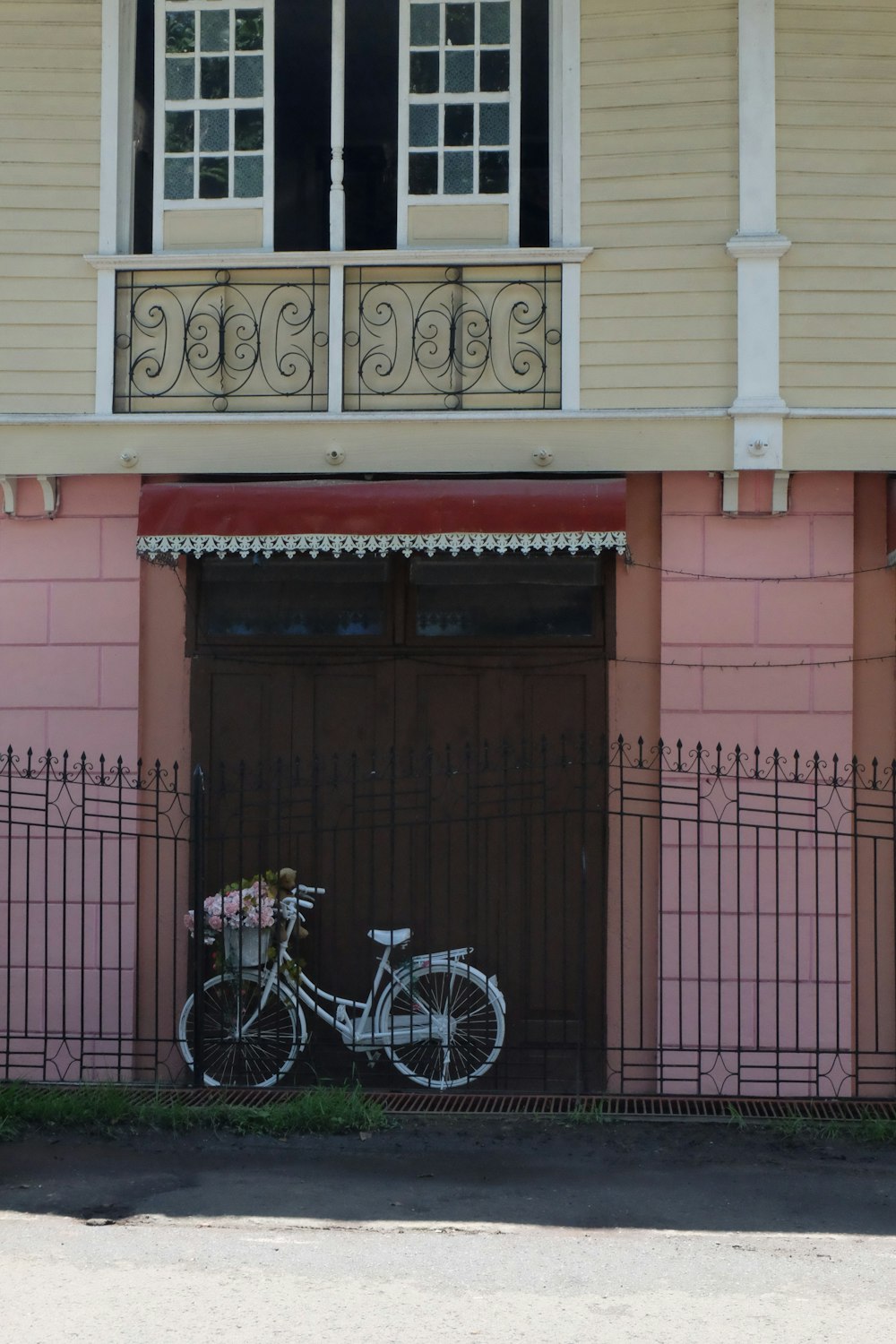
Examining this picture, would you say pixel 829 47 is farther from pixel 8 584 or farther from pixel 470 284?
pixel 8 584

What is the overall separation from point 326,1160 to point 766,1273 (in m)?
2.46

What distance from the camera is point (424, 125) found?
32.4 ft

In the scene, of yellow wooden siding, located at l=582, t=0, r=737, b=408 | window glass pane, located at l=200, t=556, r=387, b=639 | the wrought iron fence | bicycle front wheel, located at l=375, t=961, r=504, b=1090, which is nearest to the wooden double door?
the wrought iron fence

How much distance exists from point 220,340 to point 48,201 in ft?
4.59

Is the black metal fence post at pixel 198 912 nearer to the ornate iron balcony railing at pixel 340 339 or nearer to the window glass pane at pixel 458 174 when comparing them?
the ornate iron balcony railing at pixel 340 339

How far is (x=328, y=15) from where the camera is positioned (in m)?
10.0

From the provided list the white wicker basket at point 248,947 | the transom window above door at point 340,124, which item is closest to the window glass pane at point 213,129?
the transom window above door at point 340,124

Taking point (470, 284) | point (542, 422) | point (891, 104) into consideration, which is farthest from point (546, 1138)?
point (891, 104)

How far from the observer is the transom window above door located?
32.2 feet

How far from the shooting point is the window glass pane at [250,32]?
1002 centimetres

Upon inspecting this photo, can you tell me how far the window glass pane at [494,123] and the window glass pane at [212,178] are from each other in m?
1.65

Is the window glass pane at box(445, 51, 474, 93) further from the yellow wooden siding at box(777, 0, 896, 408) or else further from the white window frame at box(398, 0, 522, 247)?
the yellow wooden siding at box(777, 0, 896, 408)

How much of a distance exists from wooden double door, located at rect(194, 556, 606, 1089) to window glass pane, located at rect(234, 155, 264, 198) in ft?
9.48

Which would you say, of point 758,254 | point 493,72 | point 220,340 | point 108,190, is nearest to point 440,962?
point 220,340
